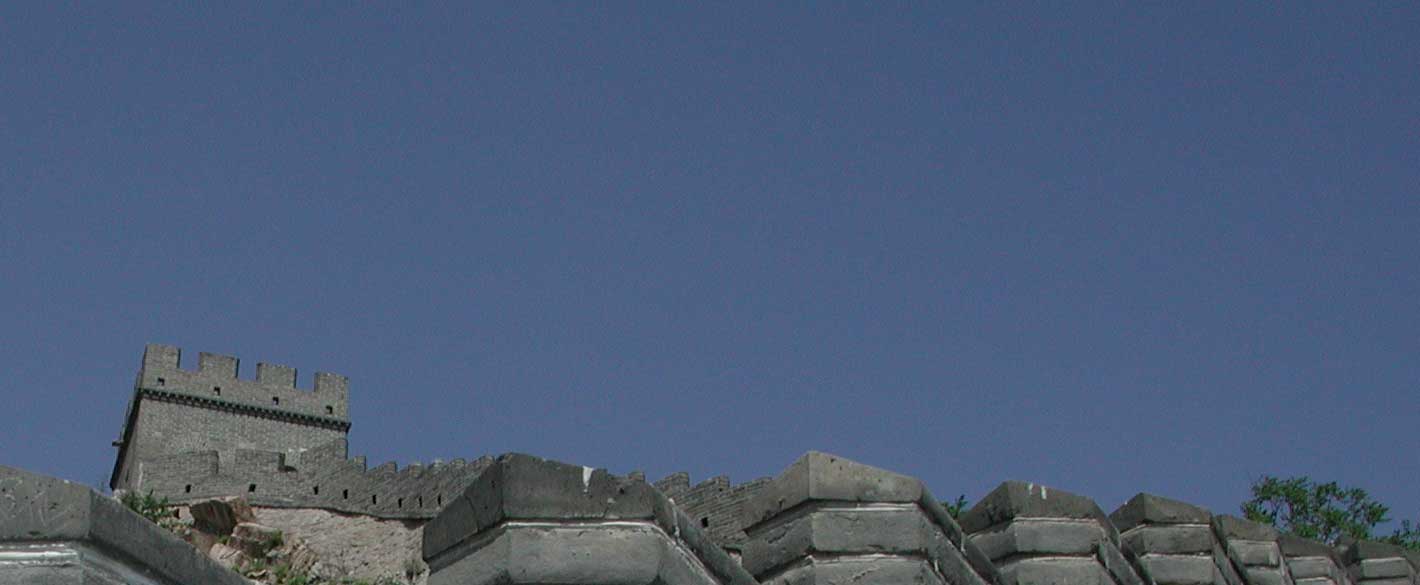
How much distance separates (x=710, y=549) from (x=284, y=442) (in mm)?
38864

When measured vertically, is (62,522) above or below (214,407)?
below

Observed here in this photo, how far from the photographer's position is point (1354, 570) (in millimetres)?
11312

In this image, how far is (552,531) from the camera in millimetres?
4133

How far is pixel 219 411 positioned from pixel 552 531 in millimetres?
38861

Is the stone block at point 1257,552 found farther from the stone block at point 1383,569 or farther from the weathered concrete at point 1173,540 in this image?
the stone block at point 1383,569

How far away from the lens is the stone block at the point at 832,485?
555cm

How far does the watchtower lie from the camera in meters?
41.0

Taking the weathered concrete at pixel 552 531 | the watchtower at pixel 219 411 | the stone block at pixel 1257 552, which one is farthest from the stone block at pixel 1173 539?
the watchtower at pixel 219 411

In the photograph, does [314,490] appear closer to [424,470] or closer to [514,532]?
[424,470]

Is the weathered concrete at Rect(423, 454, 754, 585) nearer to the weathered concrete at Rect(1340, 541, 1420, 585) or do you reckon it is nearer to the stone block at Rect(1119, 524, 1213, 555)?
the stone block at Rect(1119, 524, 1213, 555)

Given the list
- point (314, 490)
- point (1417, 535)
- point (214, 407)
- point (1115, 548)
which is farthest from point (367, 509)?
point (1115, 548)

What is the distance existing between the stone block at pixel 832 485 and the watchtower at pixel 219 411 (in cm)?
3589

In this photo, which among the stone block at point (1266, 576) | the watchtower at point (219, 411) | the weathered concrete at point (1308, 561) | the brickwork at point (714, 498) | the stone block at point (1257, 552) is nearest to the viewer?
the stone block at point (1266, 576)

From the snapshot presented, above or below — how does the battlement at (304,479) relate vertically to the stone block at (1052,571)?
above
